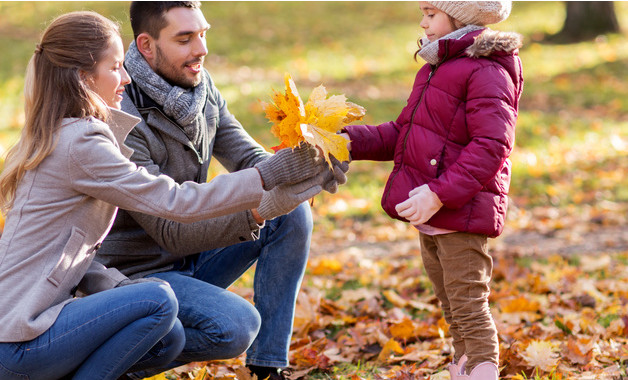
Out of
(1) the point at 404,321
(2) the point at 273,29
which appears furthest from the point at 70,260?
(2) the point at 273,29

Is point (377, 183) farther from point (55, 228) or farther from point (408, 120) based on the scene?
point (55, 228)

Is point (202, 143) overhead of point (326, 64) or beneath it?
overhead

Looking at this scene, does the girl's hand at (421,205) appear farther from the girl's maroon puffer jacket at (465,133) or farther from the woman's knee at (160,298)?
the woman's knee at (160,298)

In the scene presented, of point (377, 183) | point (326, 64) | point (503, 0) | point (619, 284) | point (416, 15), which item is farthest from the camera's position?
point (416, 15)

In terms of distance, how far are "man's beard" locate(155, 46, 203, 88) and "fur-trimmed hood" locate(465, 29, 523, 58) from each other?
1.12 metres

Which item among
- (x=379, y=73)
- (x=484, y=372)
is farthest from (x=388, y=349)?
(x=379, y=73)

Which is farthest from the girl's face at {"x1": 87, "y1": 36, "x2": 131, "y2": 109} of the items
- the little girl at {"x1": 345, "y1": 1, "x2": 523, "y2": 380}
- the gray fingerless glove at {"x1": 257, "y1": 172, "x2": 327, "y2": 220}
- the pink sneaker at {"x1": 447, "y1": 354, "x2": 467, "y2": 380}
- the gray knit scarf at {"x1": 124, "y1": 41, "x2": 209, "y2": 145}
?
the pink sneaker at {"x1": 447, "y1": 354, "x2": 467, "y2": 380}

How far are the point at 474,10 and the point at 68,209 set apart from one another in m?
1.54

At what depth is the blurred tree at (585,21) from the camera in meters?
14.2

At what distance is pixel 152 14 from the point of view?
3023mm

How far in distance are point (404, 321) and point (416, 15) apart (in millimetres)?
14115

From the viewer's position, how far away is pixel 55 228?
8.00 ft

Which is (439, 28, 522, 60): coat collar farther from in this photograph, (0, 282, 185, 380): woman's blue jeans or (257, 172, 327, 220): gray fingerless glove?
(0, 282, 185, 380): woman's blue jeans

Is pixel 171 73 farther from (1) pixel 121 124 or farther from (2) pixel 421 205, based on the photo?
(2) pixel 421 205
